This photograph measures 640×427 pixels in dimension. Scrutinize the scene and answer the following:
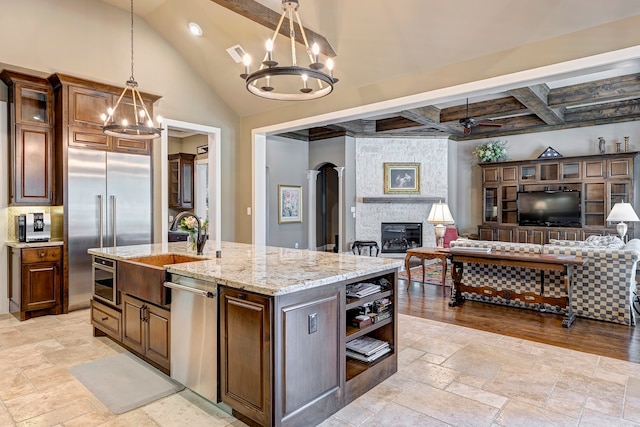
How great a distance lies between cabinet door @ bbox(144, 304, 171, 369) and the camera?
273 cm

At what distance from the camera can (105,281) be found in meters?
3.48

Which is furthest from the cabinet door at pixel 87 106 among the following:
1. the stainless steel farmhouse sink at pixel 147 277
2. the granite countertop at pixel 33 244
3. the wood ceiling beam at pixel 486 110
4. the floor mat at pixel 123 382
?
the wood ceiling beam at pixel 486 110

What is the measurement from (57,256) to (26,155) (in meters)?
1.24

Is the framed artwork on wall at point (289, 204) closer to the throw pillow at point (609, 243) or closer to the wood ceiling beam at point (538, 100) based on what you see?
the wood ceiling beam at point (538, 100)

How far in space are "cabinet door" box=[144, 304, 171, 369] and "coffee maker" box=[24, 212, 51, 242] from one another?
2.48 m

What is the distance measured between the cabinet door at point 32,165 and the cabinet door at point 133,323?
2.32 meters

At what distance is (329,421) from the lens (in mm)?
2279

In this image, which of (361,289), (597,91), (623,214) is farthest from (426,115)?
(361,289)

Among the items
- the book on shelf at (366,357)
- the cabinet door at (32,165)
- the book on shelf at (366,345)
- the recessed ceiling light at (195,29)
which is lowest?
the book on shelf at (366,357)

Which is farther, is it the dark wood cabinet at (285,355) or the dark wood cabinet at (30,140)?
the dark wood cabinet at (30,140)

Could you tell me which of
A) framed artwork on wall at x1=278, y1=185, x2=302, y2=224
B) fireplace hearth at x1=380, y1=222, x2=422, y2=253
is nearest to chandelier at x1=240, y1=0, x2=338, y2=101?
framed artwork on wall at x1=278, y1=185, x2=302, y2=224

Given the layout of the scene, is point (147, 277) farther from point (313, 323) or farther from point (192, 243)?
point (313, 323)

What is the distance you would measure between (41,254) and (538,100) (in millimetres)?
7294

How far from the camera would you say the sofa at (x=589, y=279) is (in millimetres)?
4023
